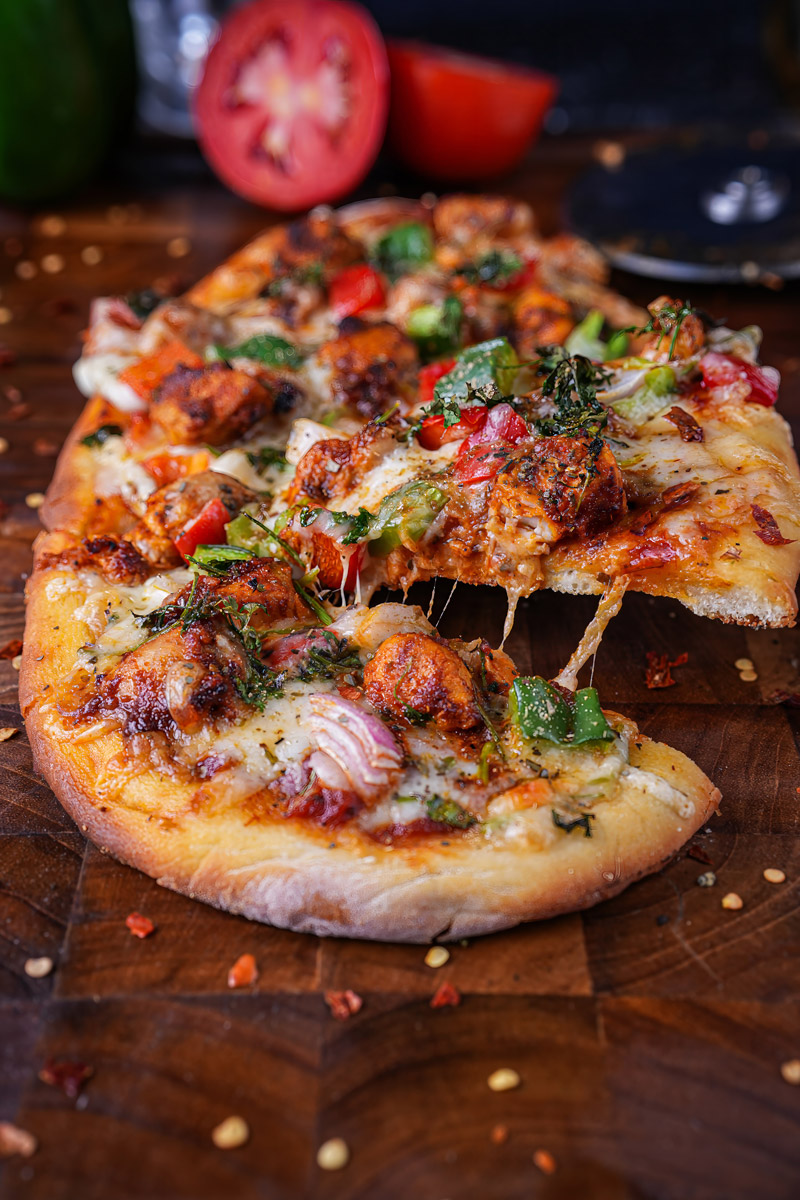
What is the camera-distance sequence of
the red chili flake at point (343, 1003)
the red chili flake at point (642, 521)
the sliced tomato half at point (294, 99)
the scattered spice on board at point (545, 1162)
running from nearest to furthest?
the scattered spice on board at point (545, 1162) < the red chili flake at point (343, 1003) < the red chili flake at point (642, 521) < the sliced tomato half at point (294, 99)

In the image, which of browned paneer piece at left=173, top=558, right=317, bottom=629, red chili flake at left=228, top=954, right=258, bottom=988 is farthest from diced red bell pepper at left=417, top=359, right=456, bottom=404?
red chili flake at left=228, top=954, right=258, bottom=988

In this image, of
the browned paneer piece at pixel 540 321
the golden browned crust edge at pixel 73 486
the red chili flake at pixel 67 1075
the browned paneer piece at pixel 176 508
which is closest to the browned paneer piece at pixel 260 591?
the browned paneer piece at pixel 176 508

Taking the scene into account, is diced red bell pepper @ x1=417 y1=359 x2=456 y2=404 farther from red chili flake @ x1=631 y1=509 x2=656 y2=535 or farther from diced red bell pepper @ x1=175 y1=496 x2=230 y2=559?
red chili flake @ x1=631 y1=509 x2=656 y2=535

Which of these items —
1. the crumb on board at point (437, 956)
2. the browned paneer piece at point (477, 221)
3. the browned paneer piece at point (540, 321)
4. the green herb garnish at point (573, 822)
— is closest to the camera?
the crumb on board at point (437, 956)

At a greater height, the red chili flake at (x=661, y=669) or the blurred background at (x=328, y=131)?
the blurred background at (x=328, y=131)

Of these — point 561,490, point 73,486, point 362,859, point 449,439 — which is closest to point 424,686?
point 362,859

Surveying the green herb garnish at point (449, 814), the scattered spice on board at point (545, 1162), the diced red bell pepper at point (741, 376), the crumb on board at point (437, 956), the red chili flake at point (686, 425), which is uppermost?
the diced red bell pepper at point (741, 376)

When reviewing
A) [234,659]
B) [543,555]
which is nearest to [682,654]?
[543,555]

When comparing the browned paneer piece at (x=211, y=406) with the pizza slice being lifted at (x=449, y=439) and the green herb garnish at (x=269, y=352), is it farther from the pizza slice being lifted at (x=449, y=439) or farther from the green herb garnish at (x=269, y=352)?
the green herb garnish at (x=269, y=352)

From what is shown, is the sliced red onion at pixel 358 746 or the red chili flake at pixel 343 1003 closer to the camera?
the red chili flake at pixel 343 1003
